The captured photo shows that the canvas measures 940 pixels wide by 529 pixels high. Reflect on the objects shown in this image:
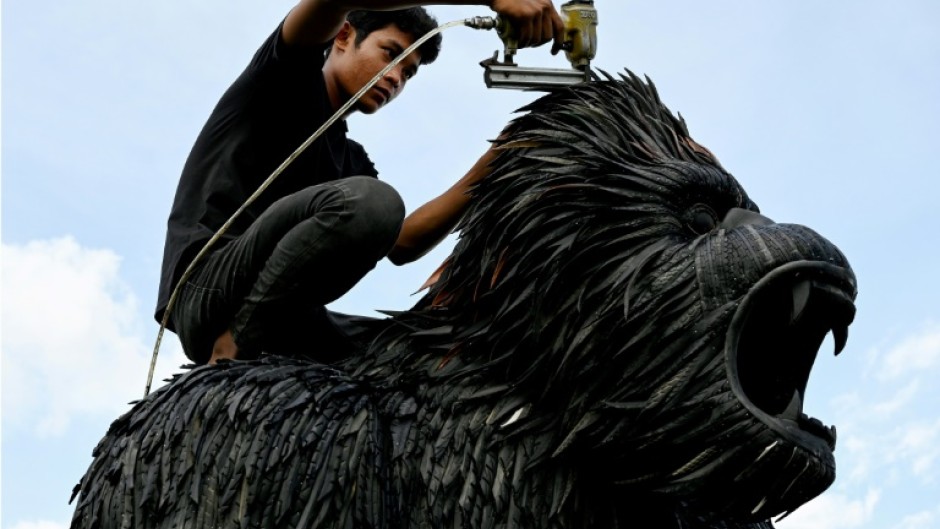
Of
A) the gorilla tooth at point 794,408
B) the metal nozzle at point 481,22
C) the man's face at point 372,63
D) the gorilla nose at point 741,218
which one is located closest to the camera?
the gorilla tooth at point 794,408

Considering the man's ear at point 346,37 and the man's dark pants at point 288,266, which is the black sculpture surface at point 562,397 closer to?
the man's dark pants at point 288,266

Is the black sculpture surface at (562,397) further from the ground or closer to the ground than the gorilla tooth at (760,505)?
further from the ground

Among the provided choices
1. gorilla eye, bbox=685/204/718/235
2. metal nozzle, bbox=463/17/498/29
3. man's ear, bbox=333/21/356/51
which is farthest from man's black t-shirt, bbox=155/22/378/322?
gorilla eye, bbox=685/204/718/235

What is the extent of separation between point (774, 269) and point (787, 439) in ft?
1.32

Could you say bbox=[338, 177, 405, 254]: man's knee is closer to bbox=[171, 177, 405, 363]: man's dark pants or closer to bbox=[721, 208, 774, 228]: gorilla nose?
bbox=[171, 177, 405, 363]: man's dark pants

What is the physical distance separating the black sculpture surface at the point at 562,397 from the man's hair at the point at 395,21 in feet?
3.34

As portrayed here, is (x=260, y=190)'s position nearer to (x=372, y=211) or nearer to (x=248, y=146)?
(x=248, y=146)

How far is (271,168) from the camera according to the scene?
4605mm

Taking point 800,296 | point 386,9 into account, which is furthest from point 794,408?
point 386,9

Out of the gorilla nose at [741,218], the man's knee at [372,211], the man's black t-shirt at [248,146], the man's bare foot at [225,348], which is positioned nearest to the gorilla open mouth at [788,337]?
the gorilla nose at [741,218]

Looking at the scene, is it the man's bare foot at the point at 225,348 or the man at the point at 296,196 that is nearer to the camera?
the man at the point at 296,196

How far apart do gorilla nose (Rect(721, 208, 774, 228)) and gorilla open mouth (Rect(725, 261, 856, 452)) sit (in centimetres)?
29

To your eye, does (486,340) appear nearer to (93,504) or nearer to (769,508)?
(769,508)

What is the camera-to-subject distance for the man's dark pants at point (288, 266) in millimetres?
4078
